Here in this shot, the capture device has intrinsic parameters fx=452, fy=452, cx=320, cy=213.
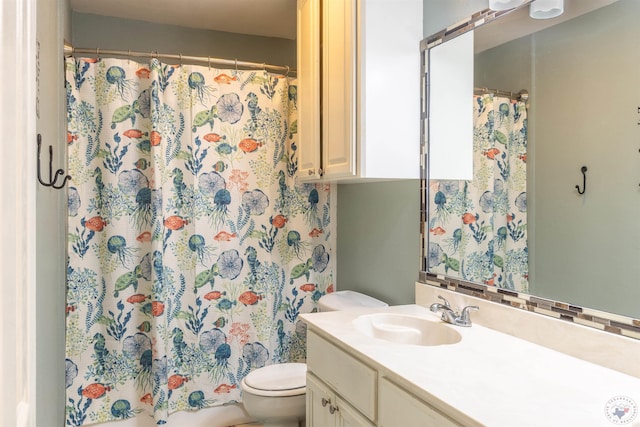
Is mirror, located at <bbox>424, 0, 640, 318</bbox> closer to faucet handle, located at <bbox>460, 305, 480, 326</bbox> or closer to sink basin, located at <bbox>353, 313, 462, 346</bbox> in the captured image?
faucet handle, located at <bbox>460, 305, 480, 326</bbox>

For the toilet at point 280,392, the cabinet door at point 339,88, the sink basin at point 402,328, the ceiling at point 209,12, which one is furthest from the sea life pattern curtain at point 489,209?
the ceiling at point 209,12

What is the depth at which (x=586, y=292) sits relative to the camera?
1.28 meters

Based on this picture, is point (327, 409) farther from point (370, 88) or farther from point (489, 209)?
point (370, 88)

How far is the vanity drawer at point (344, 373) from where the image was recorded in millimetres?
1288

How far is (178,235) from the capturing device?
8.09 feet

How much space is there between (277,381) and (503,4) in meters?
1.90

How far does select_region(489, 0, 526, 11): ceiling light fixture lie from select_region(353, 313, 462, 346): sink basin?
1.11 meters

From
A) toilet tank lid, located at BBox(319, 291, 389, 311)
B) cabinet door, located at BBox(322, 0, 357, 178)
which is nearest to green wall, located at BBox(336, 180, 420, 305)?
toilet tank lid, located at BBox(319, 291, 389, 311)

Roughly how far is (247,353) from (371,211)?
3.57ft

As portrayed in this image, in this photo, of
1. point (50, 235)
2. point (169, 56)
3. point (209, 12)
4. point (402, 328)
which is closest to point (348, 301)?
point (402, 328)

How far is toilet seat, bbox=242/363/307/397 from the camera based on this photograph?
6.96ft

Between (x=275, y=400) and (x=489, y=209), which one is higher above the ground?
(x=489, y=209)

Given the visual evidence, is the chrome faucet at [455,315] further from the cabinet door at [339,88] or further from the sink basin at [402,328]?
the cabinet door at [339,88]

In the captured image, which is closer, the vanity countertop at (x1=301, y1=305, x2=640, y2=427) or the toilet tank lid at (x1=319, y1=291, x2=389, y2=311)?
the vanity countertop at (x1=301, y1=305, x2=640, y2=427)
